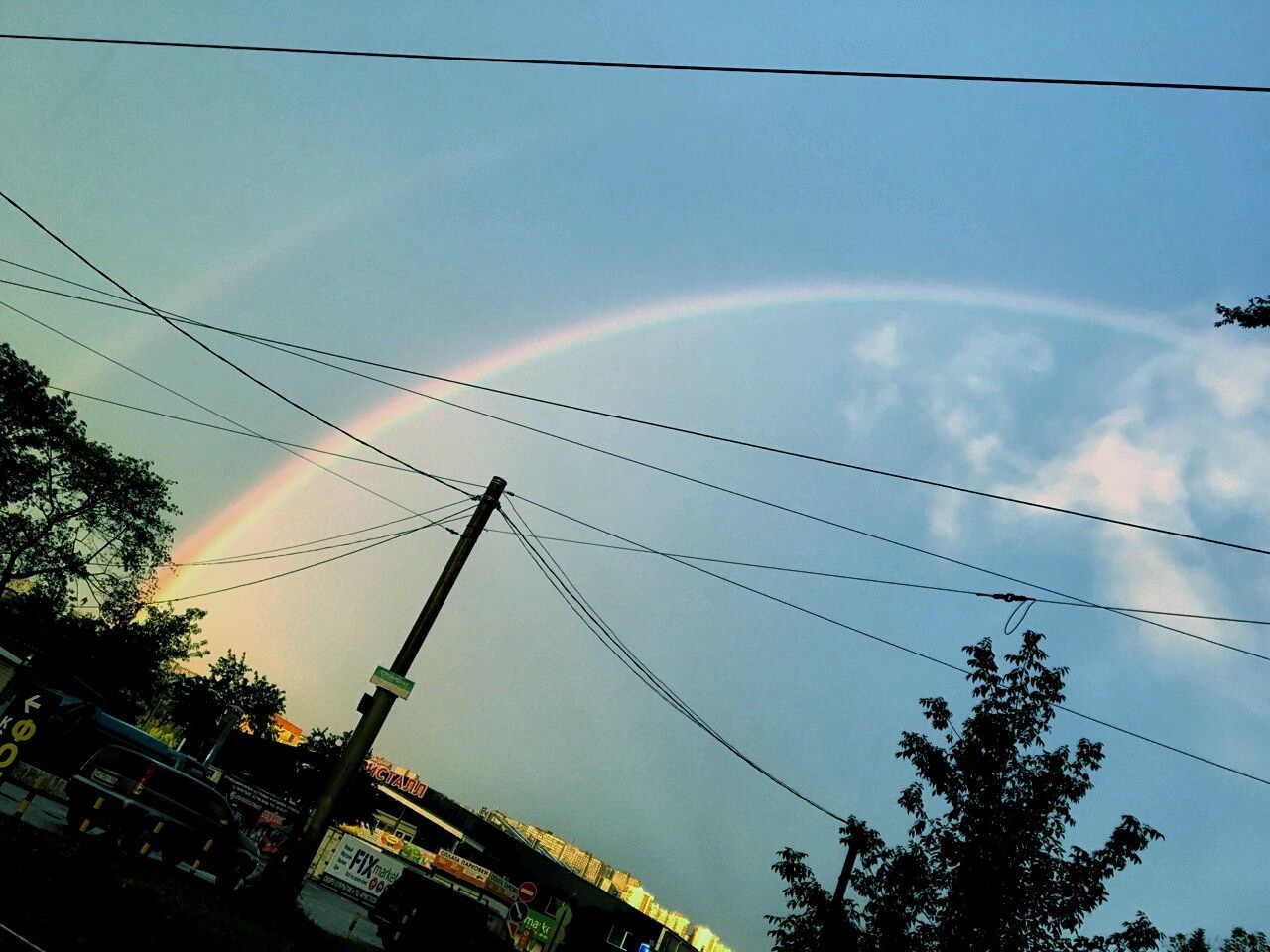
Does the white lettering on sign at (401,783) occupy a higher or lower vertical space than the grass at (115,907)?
higher

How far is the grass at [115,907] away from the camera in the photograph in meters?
7.17

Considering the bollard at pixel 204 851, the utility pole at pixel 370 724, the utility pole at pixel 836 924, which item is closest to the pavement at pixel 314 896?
the bollard at pixel 204 851

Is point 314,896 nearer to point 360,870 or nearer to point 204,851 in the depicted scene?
point 360,870

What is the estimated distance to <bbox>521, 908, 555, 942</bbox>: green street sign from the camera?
1731 cm

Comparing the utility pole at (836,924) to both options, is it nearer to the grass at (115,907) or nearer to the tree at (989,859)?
the tree at (989,859)

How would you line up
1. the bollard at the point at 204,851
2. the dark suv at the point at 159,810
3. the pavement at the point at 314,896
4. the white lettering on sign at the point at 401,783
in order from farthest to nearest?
the white lettering on sign at the point at 401,783 → the pavement at the point at 314,896 → the bollard at the point at 204,851 → the dark suv at the point at 159,810

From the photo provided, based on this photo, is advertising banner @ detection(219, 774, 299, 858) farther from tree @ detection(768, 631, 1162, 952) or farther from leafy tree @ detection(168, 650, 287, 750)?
leafy tree @ detection(168, 650, 287, 750)

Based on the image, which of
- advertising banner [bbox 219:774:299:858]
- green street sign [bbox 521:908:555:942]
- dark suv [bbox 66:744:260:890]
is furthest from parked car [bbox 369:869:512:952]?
advertising banner [bbox 219:774:299:858]

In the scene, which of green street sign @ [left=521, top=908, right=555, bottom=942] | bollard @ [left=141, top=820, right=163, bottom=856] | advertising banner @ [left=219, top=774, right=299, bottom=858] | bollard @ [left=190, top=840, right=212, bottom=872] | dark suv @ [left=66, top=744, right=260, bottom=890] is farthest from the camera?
advertising banner @ [left=219, top=774, right=299, bottom=858]

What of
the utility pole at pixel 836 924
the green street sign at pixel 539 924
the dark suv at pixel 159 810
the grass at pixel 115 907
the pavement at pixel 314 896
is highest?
the utility pole at pixel 836 924

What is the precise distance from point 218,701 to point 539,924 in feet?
203

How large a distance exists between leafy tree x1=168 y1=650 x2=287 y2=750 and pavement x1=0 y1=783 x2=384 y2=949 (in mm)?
50984

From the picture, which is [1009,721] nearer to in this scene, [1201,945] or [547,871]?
[1201,945]

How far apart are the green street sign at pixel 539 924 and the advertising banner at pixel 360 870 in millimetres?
4068
